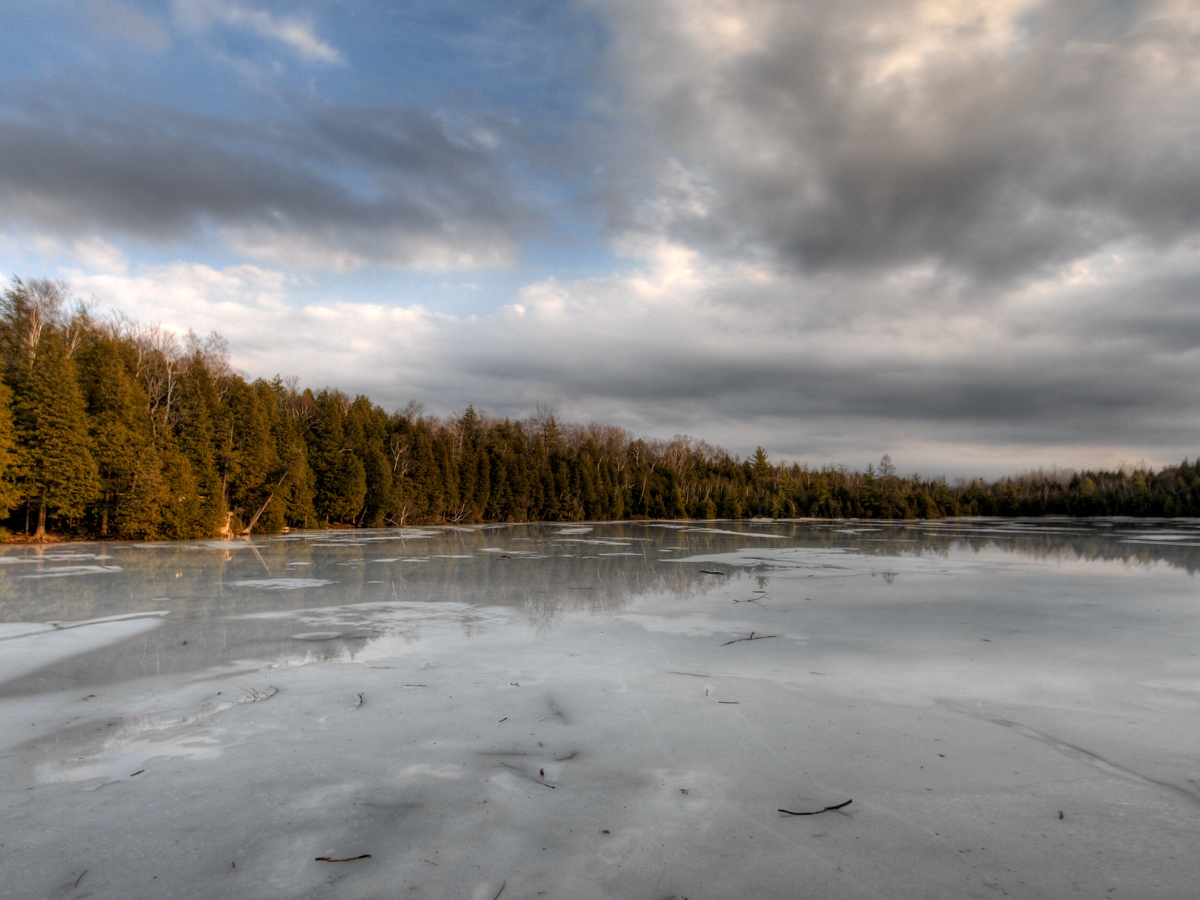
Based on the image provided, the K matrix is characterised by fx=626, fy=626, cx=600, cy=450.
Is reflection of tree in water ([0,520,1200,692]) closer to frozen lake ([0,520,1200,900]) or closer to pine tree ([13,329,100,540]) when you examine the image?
frozen lake ([0,520,1200,900])

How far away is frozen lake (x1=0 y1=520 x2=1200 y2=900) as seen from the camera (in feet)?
9.72

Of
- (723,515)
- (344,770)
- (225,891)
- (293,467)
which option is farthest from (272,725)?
(723,515)

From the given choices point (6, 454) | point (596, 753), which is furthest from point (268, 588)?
point (6, 454)

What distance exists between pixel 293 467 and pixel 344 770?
1466 inches

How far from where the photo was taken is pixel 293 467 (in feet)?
123

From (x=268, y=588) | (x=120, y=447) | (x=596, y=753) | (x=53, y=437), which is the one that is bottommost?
(x=268, y=588)

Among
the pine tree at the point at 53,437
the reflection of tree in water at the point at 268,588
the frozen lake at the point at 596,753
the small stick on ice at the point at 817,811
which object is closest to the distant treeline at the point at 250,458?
the pine tree at the point at 53,437

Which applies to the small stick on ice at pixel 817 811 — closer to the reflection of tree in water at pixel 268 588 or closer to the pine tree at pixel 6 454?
the reflection of tree in water at pixel 268 588

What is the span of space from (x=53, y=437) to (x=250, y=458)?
30.5 ft

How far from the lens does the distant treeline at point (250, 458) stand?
26.1 m

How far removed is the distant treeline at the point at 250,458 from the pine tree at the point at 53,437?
57 mm

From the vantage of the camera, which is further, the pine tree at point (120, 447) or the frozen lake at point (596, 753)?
the pine tree at point (120, 447)

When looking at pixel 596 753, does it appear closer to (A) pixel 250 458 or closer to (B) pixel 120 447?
(B) pixel 120 447

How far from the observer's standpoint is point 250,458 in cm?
3422
